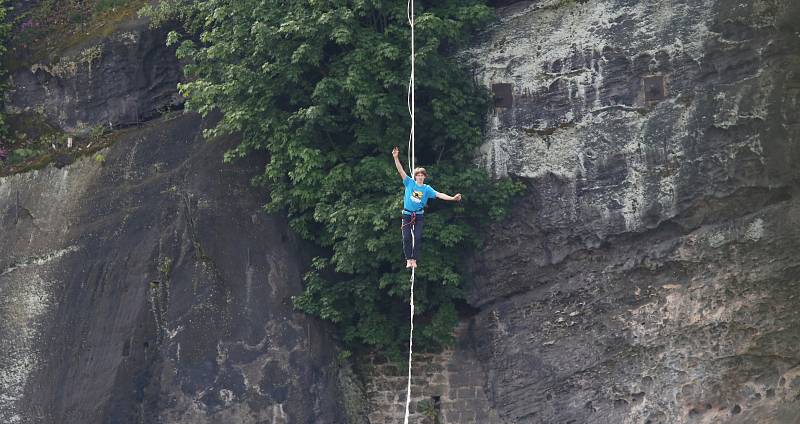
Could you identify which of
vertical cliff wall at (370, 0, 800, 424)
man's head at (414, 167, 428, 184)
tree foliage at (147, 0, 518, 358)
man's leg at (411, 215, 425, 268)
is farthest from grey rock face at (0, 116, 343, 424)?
man's head at (414, 167, 428, 184)

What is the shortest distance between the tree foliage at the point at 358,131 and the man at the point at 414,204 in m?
0.94

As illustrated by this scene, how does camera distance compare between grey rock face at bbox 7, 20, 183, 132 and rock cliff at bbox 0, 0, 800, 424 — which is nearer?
rock cliff at bbox 0, 0, 800, 424

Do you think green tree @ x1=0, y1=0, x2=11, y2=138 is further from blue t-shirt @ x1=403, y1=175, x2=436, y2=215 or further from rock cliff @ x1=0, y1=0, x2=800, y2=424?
blue t-shirt @ x1=403, y1=175, x2=436, y2=215

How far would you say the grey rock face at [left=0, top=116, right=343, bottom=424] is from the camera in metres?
18.4

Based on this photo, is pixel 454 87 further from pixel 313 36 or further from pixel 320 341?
pixel 320 341

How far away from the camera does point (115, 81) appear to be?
20.4 m

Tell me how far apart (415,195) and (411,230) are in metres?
0.58

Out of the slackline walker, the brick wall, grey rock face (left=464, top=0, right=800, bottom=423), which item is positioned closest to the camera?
the slackline walker

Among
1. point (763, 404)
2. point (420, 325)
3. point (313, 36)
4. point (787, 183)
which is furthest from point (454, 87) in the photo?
point (763, 404)

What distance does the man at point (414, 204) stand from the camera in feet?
53.4

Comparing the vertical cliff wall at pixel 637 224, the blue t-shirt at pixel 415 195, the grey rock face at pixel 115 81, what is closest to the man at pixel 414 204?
the blue t-shirt at pixel 415 195

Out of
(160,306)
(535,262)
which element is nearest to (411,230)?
(535,262)

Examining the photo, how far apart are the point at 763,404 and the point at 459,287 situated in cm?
437

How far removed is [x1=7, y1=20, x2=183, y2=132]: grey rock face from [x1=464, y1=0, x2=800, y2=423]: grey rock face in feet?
16.2
